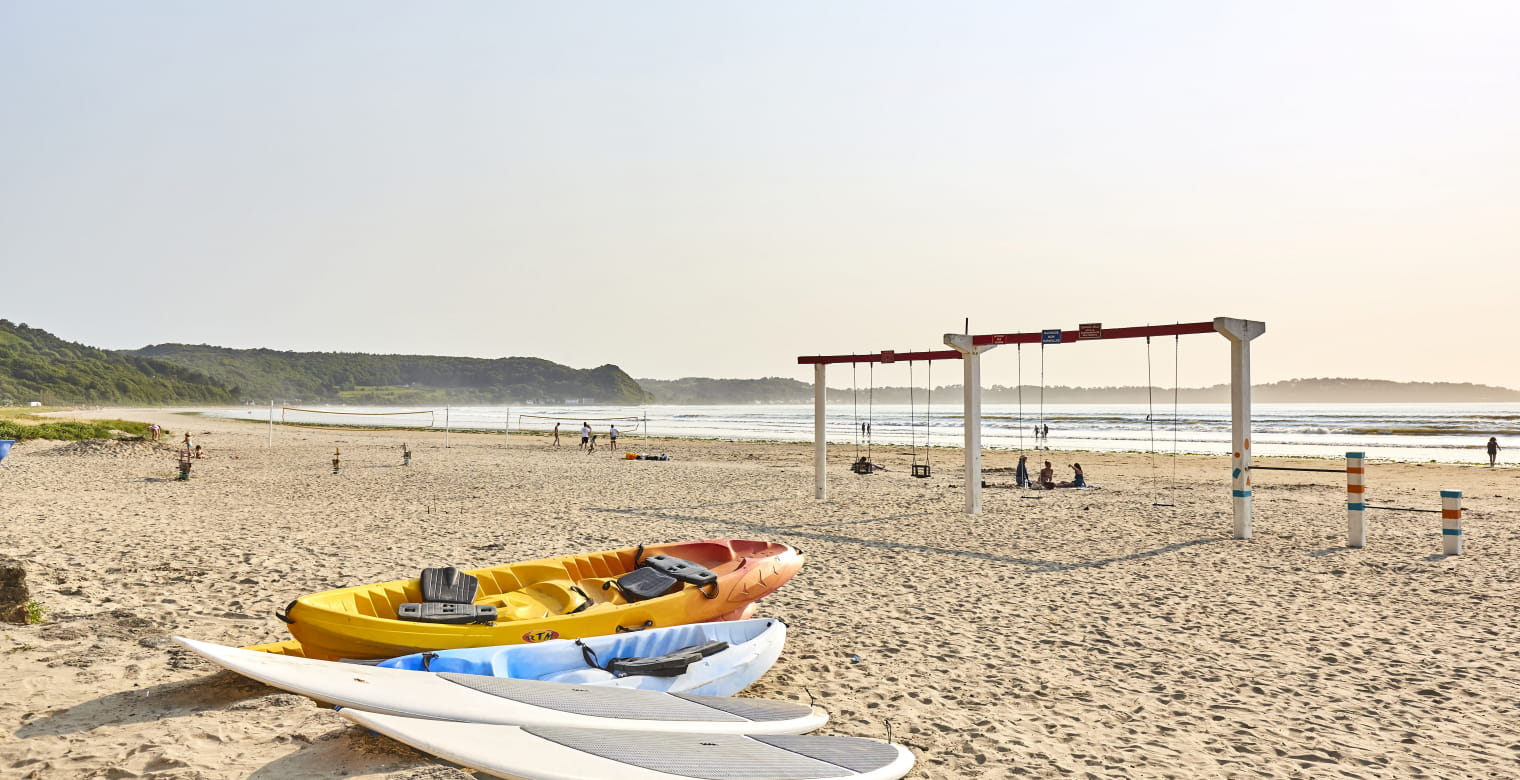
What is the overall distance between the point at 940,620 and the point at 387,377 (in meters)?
198

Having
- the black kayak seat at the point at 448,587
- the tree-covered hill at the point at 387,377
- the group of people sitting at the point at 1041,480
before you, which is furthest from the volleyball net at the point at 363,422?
the tree-covered hill at the point at 387,377

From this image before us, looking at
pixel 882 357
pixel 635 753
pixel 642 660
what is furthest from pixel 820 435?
pixel 635 753

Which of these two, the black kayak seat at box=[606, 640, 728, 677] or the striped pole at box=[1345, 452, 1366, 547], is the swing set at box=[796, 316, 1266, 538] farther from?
the black kayak seat at box=[606, 640, 728, 677]

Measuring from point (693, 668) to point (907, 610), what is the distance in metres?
2.87

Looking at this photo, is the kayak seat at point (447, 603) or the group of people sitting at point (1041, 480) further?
the group of people sitting at point (1041, 480)

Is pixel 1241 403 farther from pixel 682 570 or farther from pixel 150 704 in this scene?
pixel 150 704

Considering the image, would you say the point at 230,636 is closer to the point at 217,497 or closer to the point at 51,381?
the point at 217,497

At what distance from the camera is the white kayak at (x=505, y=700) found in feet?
12.8

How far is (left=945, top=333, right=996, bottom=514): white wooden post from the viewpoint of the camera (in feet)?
42.7

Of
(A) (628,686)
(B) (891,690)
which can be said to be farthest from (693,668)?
(B) (891,690)

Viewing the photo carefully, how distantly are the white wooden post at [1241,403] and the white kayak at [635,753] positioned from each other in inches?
365

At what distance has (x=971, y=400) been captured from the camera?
13195 mm

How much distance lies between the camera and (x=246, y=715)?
176 inches

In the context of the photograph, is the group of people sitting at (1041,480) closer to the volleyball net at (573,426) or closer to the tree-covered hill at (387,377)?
the volleyball net at (573,426)
